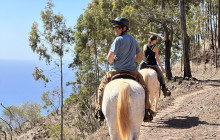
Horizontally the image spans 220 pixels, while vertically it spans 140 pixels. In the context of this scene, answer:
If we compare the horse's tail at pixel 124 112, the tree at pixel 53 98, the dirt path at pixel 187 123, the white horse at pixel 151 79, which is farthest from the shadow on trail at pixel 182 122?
the tree at pixel 53 98

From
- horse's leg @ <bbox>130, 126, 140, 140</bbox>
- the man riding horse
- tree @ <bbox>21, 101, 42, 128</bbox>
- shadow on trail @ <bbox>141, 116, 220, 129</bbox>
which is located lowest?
tree @ <bbox>21, 101, 42, 128</bbox>

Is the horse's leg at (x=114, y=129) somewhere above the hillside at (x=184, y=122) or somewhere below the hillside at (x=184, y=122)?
above

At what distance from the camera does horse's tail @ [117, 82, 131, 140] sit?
3.77 meters

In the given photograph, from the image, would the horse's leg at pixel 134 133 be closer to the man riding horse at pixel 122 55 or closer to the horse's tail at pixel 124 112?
the horse's tail at pixel 124 112

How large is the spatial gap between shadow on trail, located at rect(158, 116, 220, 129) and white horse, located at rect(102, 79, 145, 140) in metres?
4.22

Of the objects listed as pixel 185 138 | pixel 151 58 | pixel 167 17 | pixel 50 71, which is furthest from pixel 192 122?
pixel 50 71

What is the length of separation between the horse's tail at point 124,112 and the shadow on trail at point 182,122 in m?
4.40

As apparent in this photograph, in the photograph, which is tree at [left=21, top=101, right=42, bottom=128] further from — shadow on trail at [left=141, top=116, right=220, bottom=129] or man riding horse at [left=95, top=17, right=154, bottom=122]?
man riding horse at [left=95, top=17, right=154, bottom=122]

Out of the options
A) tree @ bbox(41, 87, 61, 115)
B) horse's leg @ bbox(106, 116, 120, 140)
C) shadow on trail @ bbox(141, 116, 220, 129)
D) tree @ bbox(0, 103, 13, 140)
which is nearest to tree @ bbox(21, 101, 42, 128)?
tree @ bbox(0, 103, 13, 140)

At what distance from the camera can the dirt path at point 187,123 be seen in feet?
22.4

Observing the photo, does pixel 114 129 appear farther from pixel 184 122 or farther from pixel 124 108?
pixel 184 122

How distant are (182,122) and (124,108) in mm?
5052

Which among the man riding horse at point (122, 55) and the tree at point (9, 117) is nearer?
the man riding horse at point (122, 55)

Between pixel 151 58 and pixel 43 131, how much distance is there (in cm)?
4593
